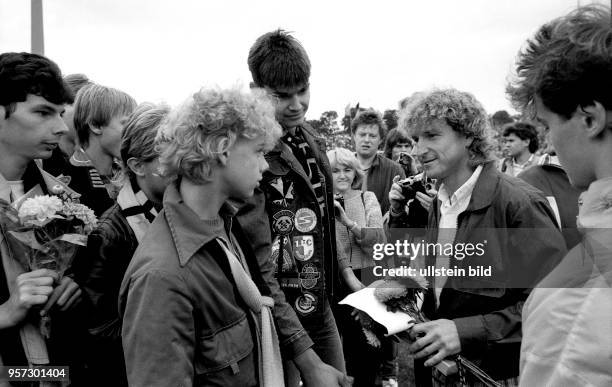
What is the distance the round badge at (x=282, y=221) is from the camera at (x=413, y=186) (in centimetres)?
121

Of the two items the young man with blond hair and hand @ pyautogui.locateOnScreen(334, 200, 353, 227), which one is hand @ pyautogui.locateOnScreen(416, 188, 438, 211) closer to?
hand @ pyautogui.locateOnScreen(334, 200, 353, 227)

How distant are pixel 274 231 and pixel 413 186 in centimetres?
136

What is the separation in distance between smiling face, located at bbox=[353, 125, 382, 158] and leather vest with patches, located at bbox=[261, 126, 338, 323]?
362 centimetres

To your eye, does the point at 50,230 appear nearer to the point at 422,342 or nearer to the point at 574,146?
the point at 422,342

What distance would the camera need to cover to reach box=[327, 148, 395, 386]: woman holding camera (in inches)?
185

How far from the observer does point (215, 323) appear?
1.83 m

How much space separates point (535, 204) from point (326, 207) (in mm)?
1168

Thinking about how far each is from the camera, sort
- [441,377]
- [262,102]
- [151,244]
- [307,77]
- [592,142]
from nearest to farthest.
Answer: [592,142] → [151,244] → [262,102] → [441,377] → [307,77]

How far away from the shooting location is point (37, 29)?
6246mm

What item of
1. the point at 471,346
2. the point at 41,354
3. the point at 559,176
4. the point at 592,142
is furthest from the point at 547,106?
the point at 559,176

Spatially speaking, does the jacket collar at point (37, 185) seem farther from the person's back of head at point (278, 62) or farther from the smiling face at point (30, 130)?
the person's back of head at point (278, 62)

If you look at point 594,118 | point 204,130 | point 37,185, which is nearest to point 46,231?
point 37,185

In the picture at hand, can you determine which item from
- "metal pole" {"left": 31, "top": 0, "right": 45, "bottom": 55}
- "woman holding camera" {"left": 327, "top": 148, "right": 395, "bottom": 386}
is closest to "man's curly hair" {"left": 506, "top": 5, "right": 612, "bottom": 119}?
"woman holding camera" {"left": 327, "top": 148, "right": 395, "bottom": 386}

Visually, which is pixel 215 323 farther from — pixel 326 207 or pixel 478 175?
pixel 478 175
